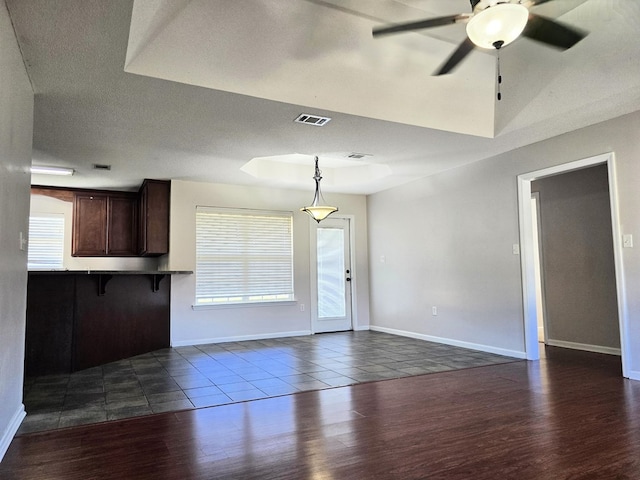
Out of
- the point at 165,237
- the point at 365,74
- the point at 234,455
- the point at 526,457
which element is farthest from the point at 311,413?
the point at 165,237

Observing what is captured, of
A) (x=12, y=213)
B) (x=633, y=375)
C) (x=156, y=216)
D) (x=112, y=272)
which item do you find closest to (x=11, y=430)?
(x=12, y=213)

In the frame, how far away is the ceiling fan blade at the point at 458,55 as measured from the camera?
8.43ft

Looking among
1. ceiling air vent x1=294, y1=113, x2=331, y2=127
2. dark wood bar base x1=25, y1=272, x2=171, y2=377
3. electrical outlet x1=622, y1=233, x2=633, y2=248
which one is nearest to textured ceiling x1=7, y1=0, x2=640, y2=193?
ceiling air vent x1=294, y1=113, x2=331, y2=127

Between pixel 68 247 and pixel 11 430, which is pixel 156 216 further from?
pixel 11 430

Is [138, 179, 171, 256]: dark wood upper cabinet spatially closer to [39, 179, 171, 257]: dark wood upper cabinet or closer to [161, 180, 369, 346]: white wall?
[39, 179, 171, 257]: dark wood upper cabinet

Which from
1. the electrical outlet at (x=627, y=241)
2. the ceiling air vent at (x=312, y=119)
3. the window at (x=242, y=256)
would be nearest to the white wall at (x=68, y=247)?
the window at (x=242, y=256)

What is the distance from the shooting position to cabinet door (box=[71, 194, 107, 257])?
658 cm

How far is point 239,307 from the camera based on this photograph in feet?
21.1

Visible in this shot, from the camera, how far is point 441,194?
5957mm

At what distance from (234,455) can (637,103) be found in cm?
419

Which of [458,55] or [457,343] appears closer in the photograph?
[458,55]

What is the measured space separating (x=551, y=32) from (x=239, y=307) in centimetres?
523

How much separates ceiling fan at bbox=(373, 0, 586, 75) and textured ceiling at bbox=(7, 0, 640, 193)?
751 mm

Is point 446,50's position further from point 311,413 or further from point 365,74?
point 311,413
